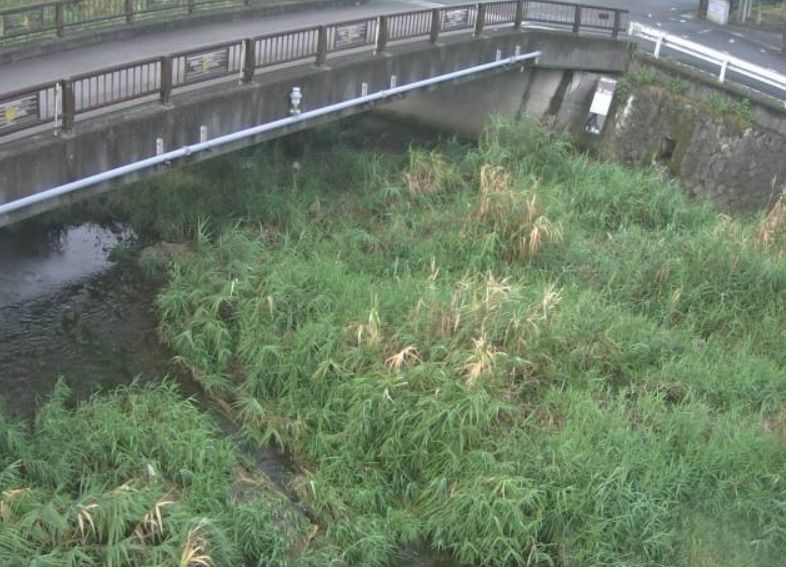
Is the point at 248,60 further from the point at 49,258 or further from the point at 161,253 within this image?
the point at 49,258

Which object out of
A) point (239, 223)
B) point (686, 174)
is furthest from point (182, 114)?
point (686, 174)

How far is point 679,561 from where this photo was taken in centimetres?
1088

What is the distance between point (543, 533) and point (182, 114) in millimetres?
7171

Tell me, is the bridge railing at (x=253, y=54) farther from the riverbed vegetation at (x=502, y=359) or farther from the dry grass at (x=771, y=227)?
the dry grass at (x=771, y=227)

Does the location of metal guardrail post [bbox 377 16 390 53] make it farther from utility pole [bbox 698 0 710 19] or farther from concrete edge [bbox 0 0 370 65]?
utility pole [bbox 698 0 710 19]

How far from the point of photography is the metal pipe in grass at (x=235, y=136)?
39.6ft

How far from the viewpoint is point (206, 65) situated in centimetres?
1454

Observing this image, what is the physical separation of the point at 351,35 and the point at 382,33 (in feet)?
1.81

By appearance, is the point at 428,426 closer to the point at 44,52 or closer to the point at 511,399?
the point at 511,399

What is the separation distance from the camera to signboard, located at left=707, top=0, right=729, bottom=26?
27.5 metres

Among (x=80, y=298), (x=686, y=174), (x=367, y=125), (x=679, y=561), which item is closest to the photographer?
(x=679, y=561)

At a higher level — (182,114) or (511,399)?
(182,114)

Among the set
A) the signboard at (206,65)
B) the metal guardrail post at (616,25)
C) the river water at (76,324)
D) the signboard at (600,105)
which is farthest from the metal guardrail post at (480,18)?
the river water at (76,324)

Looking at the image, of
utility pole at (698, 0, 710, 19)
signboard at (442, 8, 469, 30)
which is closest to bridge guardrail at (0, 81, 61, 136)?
signboard at (442, 8, 469, 30)
